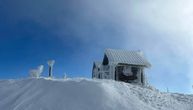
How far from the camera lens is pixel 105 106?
839 inches

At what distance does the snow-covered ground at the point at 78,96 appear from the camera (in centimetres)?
2127

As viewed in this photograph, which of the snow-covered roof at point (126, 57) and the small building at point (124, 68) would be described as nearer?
the small building at point (124, 68)

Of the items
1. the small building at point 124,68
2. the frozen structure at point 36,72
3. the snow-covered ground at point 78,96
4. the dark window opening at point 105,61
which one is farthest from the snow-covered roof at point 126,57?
the snow-covered ground at point 78,96

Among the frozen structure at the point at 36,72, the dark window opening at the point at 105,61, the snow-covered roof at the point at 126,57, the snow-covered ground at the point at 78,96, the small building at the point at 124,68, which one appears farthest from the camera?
the dark window opening at the point at 105,61

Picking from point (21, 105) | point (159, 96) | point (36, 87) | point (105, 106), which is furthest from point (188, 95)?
point (21, 105)

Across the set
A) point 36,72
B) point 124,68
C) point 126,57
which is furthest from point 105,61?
point 36,72

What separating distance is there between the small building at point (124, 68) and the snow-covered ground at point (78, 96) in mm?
13613

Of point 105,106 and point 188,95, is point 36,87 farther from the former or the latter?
point 188,95

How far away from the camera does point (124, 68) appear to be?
41906 millimetres

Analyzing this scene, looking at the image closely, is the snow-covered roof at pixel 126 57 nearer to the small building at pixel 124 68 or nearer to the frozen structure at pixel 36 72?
the small building at pixel 124 68

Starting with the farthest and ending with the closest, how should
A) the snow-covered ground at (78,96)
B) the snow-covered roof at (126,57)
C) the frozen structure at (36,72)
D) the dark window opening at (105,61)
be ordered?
1. the dark window opening at (105,61)
2. the snow-covered roof at (126,57)
3. the frozen structure at (36,72)
4. the snow-covered ground at (78,96)

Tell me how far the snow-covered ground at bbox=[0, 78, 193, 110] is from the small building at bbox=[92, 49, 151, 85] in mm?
13613

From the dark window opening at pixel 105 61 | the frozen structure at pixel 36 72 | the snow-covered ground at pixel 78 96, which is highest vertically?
the dark window opening at pixel 105 61

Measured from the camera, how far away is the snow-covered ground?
2127 centimetres
